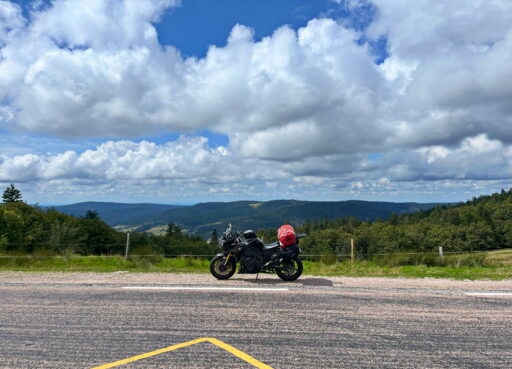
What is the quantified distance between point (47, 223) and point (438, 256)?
200 ft

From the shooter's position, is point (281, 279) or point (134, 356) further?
point (281, 279)

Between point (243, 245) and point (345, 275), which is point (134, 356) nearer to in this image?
point (243, 245)

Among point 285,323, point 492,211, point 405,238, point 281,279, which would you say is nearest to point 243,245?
point 281,279

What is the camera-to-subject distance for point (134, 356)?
415cm

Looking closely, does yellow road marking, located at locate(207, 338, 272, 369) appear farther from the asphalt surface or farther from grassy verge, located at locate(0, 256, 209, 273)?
grassy verge, located at locate(0, 256, 209, 273)

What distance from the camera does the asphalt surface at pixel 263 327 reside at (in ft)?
13.5

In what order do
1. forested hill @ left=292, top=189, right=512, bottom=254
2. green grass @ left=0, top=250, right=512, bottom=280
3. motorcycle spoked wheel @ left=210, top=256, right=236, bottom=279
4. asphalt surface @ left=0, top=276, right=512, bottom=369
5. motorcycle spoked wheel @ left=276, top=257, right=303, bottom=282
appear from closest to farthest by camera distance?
asphalt surface @ left=0, top=276, right=512, bottom=369
motorcycle spoked wheel @ left=276, top=257, right=303, bottom=282
motorcycle spoked wheel @ left=210, top=256, right=236, bottom=279
green grass @ left=0, top=250, right=512, bottom=280
forested hill @ left=292, top=189, right=512, bottom=254

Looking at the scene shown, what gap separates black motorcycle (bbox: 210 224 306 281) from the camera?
876cm

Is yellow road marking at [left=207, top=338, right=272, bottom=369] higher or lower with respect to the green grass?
lower

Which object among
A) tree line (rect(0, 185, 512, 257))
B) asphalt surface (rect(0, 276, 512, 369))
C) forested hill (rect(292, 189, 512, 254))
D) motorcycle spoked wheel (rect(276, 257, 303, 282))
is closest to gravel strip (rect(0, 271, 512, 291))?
motorcycle spoked wheel (rect(276, 257, 303, 282))

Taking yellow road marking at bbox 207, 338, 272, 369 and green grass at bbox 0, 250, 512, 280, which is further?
green grass at bbox 0, 250, 512, 280

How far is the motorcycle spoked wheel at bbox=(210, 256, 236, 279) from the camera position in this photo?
9156mm

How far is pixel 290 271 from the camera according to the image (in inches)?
350

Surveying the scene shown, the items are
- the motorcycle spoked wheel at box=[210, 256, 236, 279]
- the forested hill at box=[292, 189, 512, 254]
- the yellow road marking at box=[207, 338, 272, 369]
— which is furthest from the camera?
the forested hill at box=[292, 189, 512, 254]
